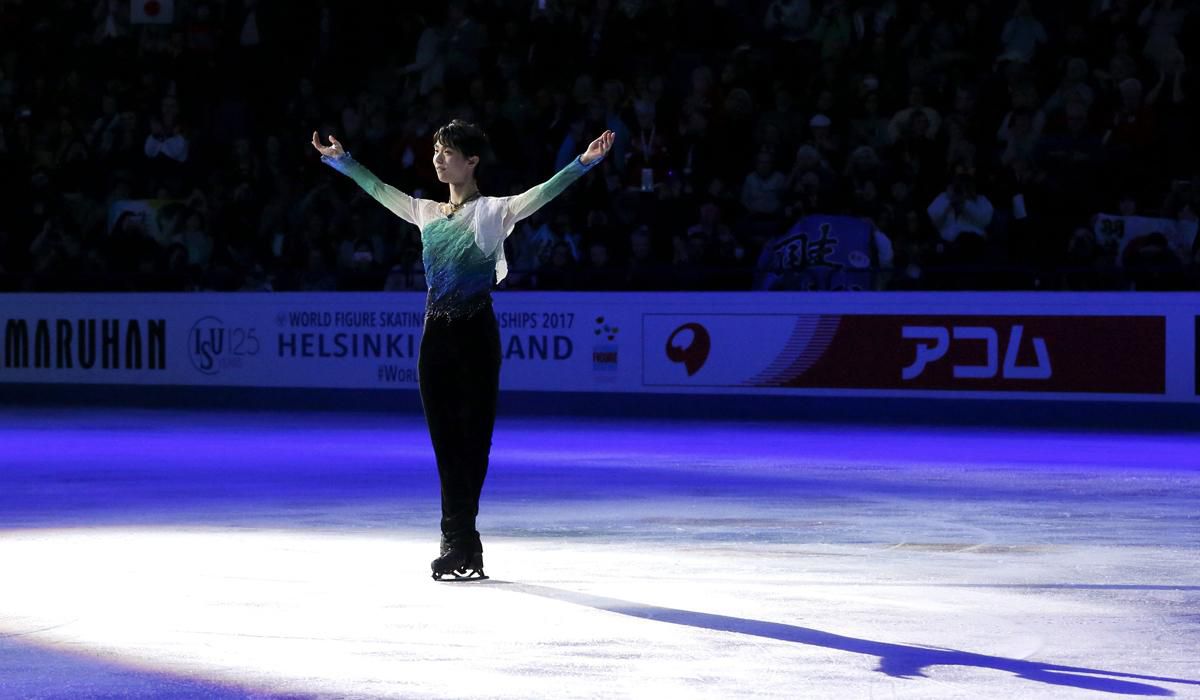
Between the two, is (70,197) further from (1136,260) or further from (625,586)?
(625,586)

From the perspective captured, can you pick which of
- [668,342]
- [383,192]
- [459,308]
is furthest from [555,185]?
[668,342]

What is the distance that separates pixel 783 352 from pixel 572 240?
2730 mm

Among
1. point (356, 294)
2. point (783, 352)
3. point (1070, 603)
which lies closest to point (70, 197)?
point (356, 294)

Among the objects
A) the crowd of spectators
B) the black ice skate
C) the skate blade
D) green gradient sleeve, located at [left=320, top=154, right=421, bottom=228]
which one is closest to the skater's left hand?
green gradient sleeve, located at [left=320, top=154, right=421, bottom=228]

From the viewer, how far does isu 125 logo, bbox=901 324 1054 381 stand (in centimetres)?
1909

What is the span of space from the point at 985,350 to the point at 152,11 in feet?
45.6

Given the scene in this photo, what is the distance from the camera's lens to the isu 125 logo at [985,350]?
62.6ft

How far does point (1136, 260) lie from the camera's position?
1886cm

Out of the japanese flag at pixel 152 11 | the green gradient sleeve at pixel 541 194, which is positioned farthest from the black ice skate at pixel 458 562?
the japanese flag at pixel 152 11

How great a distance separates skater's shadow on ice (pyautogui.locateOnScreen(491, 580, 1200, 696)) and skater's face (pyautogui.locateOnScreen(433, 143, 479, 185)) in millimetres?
1864

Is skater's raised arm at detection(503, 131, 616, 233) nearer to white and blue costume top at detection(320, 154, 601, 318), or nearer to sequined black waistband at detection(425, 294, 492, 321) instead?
white and blue costume top at detection(320, 154, 601, 318)

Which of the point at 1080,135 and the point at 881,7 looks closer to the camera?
the point at 1080,135

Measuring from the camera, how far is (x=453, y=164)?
27.3 ft

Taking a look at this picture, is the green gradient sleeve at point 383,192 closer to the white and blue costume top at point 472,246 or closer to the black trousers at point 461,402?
the white and blue costume top at point 472,246
